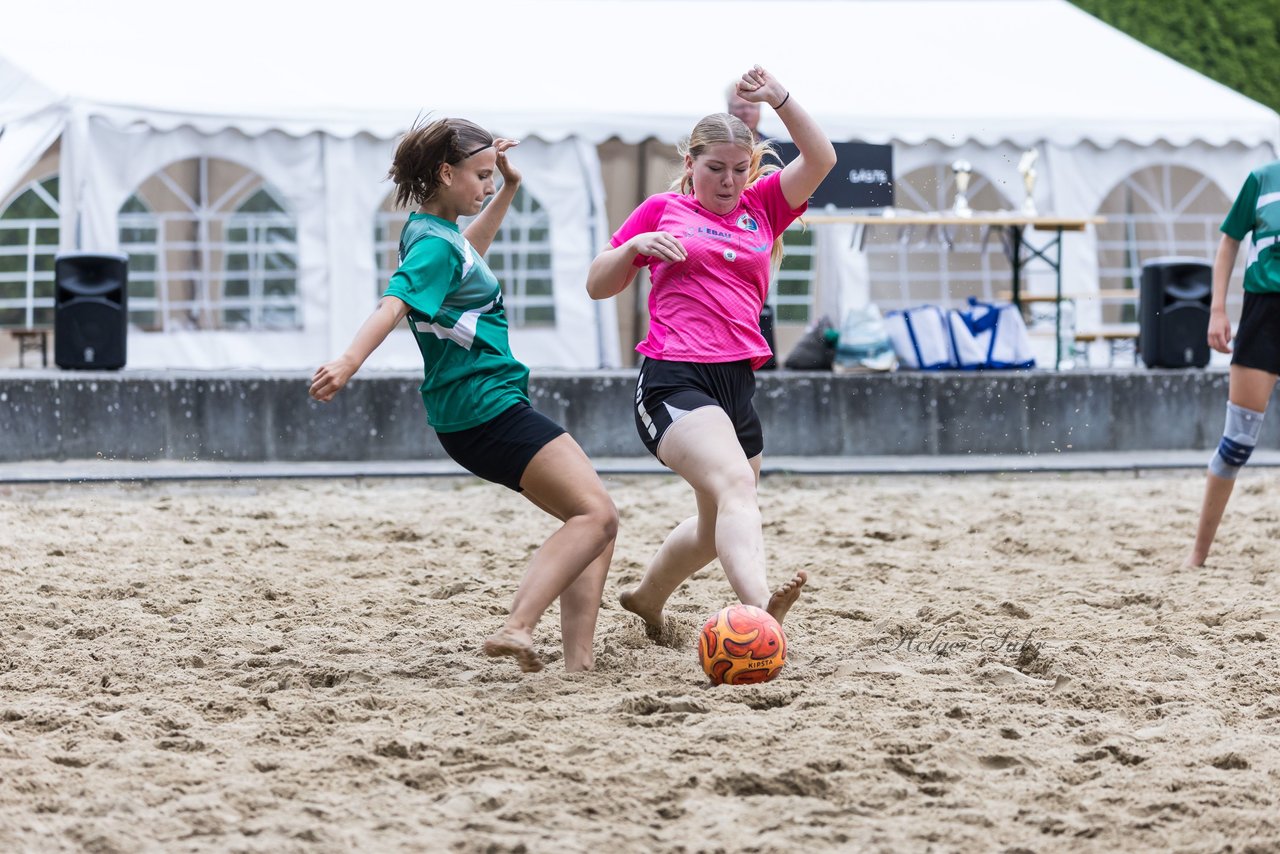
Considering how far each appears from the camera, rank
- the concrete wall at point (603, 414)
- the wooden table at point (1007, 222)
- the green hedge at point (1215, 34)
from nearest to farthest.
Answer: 1. the concrete wall at point (603, 414)
2. the wooden table at point (1007, 222)
3. the green hedge at point (1215, 34)

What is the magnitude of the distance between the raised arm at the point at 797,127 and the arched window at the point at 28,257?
11.0 meters

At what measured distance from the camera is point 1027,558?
642cm

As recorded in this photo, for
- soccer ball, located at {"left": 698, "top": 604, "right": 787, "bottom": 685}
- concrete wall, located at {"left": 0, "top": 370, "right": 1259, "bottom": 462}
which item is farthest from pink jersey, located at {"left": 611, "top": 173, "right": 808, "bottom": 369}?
concrete wall, located at {"left": 0, "top": 370, "right": 1259, "bottom": 462}

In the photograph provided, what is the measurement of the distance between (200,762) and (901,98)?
11.5 metres

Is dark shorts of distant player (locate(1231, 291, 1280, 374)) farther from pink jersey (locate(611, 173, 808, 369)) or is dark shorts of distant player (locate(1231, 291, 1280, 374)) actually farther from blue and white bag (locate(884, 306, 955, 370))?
blue and white bag (locate(884, 306, 955, 370))

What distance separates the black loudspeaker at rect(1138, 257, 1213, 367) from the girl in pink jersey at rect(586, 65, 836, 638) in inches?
292

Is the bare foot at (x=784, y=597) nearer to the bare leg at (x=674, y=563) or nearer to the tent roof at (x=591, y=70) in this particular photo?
the bare leg at (x=674, y=563)

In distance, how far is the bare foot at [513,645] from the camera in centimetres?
375

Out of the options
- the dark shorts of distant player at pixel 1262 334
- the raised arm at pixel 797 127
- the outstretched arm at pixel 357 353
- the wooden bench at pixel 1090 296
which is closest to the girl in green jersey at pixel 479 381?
the outstretched arm at pixel 357 353

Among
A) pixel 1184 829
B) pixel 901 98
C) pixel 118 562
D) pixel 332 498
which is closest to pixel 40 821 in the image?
pixel 1184 829

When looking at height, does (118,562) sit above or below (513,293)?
below

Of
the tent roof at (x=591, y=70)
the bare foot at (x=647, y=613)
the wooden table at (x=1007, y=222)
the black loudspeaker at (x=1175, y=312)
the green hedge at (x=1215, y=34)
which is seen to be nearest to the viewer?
the bare foot at (x=647, y=613)

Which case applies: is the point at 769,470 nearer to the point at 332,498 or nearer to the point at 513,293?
the point at 332,498

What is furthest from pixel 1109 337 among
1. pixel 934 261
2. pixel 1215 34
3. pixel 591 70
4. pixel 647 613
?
pixel 647 613
